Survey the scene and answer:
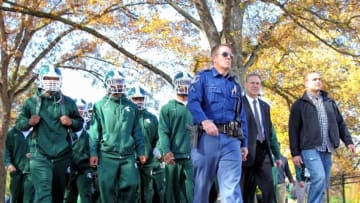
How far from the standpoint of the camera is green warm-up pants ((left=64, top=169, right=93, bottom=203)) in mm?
10938

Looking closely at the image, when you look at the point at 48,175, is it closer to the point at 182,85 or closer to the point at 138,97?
the point at 182,85

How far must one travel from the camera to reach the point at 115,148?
29.6 feet

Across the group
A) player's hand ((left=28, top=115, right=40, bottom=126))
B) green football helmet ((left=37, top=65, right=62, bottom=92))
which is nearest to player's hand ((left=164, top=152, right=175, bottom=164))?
green football helmet ((left=37, top=65, right=62, bottom=92))

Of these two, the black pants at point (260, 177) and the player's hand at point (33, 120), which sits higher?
the player's hand at point (33, 120)

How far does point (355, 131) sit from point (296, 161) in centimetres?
2034

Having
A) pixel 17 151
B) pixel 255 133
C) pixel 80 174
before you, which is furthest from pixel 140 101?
pixel 255 133

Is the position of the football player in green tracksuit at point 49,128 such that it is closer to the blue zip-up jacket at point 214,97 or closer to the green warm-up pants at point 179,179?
the green warm-up pants at point 179,179

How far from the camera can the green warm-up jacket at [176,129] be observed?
10422mm

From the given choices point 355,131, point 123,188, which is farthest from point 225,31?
point 355,131

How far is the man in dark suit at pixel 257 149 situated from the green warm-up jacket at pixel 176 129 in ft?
5.39

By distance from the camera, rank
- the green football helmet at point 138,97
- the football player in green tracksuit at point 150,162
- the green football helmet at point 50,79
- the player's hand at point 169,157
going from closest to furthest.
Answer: the green football helmet at point 50,79
the player's hand at point 169,157
the football player in green tracksuit at point 150,162
the green football helmet at point 138,97

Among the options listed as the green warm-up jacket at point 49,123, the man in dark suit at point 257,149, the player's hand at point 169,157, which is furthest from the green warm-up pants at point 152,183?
the man in dark suit at point 257,149

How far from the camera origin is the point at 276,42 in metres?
16.4

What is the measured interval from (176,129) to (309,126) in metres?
2.33
